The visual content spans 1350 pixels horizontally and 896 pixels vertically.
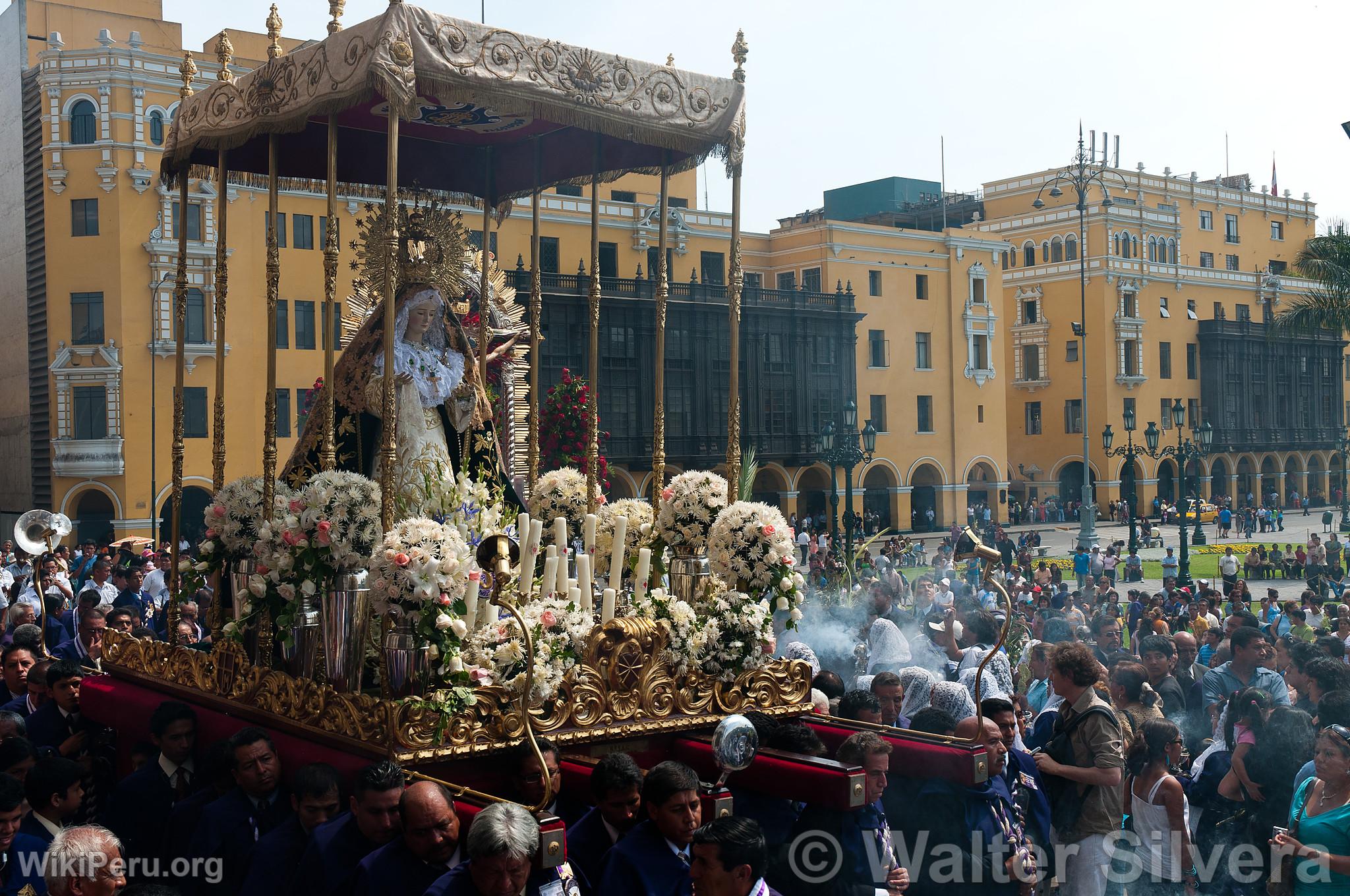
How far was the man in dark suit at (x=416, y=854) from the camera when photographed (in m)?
4.66

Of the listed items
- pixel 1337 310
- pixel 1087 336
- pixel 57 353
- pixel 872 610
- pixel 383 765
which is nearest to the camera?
pixel 383 765

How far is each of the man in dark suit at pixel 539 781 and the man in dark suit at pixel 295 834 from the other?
80 cm

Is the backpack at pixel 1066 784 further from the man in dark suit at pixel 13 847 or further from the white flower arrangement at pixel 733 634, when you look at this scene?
the man in dark suit at pixel 13 847

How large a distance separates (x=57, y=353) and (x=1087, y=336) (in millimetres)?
38831

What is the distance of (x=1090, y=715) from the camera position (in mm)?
6246

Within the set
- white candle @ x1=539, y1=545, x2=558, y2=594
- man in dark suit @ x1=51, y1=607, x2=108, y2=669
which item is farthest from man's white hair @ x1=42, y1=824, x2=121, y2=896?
man in dark suit @ x1=51, y1=607, x2=108, y2=669

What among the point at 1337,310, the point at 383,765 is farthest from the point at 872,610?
the point at 1337,310

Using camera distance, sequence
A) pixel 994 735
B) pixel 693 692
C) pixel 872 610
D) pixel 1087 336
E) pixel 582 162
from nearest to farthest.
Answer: pixel 994 735 → pixel 693 692 → pixel 582 162 → pixel 872 610 → pixel 1087 336

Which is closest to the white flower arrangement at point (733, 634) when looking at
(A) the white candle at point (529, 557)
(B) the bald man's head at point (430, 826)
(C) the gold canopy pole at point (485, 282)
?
(A) the white candle at point (529, 557)

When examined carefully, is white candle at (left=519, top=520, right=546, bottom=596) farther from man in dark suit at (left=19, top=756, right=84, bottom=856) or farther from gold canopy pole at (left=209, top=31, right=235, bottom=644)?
gold canopy pole at (left=209, top=31, right=235, bottom=644)

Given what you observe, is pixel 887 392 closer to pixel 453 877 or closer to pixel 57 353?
pixel 57 353

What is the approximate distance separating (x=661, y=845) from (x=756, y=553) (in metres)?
2.82

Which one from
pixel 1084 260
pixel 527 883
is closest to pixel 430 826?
pixel 527 883

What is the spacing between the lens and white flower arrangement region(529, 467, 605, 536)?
9.12 metres
